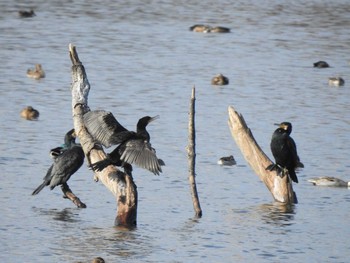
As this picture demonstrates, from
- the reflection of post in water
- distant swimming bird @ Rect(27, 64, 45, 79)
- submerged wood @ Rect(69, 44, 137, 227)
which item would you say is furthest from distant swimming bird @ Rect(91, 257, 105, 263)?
distant swimming bird @ Rect(27, 64, 45, 79)

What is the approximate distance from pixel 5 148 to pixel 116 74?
32.3 feet

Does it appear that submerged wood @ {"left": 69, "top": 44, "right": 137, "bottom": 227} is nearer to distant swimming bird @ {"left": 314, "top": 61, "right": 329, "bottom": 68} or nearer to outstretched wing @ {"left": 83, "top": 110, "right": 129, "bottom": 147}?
outstretched wing @ {"left": 83, "top": 110, "right": 129, "bottom": 147}

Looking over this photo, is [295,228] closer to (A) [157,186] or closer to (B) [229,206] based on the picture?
(B) [229,206]

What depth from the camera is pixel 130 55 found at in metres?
34.3

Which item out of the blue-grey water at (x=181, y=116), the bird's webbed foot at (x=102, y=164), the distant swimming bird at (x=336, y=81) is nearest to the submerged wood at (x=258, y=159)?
the blue-grey water at (x=181, y=116)

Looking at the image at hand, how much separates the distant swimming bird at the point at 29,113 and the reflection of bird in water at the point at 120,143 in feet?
29.5

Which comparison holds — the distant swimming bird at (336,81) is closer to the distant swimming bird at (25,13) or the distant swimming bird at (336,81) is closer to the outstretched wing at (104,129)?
the distant swimming bird at (25,13)

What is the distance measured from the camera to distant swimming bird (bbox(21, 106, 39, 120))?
24031mm

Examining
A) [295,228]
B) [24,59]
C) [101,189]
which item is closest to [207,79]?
[24,59]

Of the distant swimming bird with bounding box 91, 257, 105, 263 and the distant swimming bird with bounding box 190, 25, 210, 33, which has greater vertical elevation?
the distant swimming bird with bounding box 91, 257, 105, 263

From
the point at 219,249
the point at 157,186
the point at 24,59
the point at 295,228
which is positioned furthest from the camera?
the point at 24,59

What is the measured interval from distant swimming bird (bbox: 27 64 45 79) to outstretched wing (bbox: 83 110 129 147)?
1400cm

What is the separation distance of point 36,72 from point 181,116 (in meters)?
5.29

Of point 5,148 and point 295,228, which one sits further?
point 5,148
